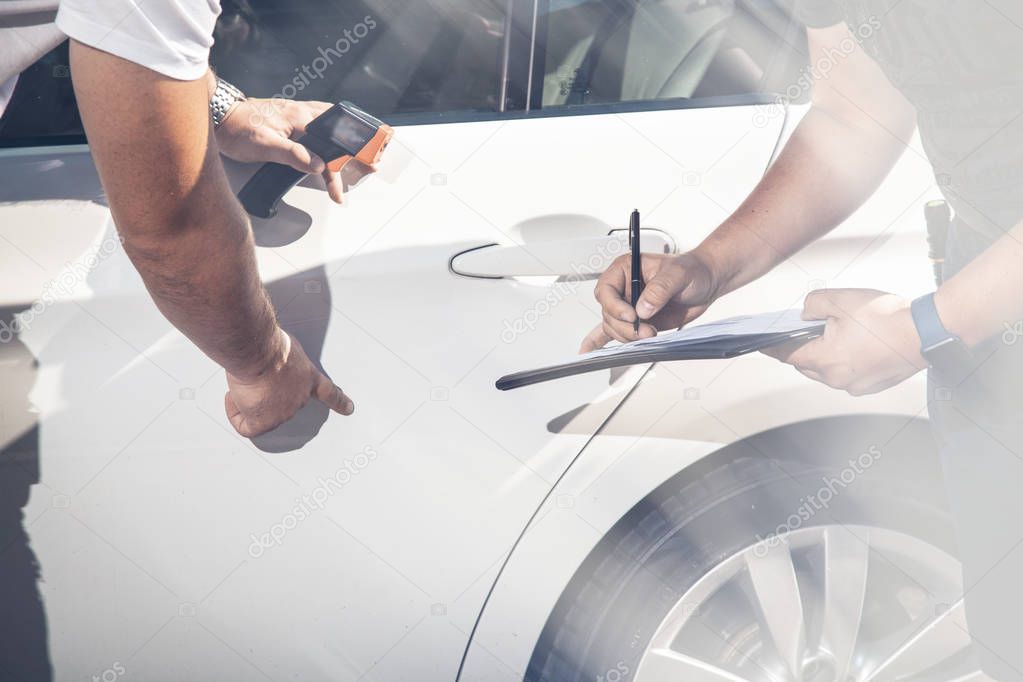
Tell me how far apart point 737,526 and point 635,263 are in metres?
A: 0.49

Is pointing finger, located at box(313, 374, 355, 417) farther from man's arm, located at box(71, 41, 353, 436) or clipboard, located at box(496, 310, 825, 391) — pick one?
clipboard, located at box(496, 310, 825, 391)

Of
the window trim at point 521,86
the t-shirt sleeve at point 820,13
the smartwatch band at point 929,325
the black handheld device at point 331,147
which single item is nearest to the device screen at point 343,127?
the black handheld device at point 331,147

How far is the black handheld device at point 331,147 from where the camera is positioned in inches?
56.8

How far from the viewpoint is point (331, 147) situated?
144cm

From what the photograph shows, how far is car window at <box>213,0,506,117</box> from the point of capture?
62.0 inches

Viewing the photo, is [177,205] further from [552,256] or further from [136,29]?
[552,256]

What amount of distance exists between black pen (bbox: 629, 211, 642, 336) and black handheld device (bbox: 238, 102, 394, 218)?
41 cm

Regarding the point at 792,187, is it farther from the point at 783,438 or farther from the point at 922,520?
the point at 922,520

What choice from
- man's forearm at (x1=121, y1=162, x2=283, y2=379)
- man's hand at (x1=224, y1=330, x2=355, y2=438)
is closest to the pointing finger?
man's hand at (x1=224, y1=330, x2=355, y2=438)

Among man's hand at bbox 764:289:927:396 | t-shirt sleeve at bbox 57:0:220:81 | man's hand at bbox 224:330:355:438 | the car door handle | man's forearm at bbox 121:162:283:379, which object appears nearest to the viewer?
t-shirt sleeve at bbox 57:0:220:81

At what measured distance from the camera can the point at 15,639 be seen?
1510 millimetres

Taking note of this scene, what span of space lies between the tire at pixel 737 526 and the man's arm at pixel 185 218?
1.98 feet

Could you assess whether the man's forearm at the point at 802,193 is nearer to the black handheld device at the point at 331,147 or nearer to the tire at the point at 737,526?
the tire at the point at 737,526

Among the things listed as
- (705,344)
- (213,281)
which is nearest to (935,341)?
(705,344)
